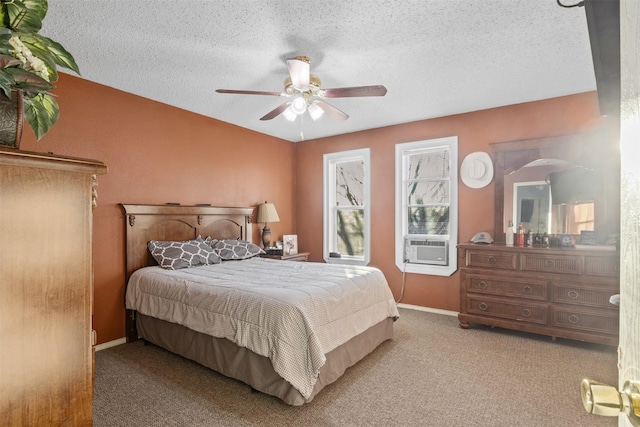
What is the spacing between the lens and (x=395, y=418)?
6.93ft

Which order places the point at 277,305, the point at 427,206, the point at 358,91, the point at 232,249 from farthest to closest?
1. the point at 427,206
2. the point at 232,249
3. the point at 358,91
4. the point at 277,305

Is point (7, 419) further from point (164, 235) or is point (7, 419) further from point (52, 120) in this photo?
point (164, 235)

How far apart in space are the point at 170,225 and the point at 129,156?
86cm

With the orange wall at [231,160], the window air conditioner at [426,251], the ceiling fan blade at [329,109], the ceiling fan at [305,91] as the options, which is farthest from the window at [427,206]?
the ceiling fan at [305,91]

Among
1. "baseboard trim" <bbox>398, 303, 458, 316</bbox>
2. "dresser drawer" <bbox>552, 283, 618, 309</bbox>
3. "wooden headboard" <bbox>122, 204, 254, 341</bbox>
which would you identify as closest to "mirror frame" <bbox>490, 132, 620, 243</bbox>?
"dresser drawer" <bbox>552, 283, 618, 309</bbox>

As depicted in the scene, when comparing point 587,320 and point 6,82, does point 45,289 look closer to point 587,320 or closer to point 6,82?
point 6,82

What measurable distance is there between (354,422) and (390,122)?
3.75m

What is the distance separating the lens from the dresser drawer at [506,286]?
11.1ft

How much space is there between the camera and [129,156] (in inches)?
140

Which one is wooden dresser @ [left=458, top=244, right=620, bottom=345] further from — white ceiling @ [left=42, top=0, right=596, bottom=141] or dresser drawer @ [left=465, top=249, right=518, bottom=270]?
white ceiling @ [left=42, top=0, right=596, bottom=141]

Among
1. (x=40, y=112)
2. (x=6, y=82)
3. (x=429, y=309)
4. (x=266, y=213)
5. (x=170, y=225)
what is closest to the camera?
(x=6, y=82)

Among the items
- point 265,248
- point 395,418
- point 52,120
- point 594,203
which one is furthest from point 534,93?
point 52,120

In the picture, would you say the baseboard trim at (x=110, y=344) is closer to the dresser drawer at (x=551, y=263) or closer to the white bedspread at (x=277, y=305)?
the white bedspread at (x=277, y=305)

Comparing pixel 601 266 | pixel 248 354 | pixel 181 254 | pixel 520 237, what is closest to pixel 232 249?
pixel 181 254
